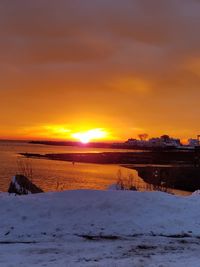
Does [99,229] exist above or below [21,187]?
below

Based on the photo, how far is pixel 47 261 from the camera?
7.69 metres

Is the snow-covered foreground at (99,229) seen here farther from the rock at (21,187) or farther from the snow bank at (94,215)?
the rock at (21,187)

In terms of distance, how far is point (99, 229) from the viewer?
33.9 feet

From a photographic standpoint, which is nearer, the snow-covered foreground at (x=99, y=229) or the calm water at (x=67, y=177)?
the snow-covered foreground at (x=99, y=229)

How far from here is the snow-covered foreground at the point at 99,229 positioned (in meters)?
8.00

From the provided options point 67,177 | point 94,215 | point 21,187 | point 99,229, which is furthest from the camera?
point 67,177

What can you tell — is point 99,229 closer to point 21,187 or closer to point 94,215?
point 94,215

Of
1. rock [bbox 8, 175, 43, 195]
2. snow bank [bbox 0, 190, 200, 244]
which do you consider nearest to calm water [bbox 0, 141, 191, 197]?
rock [bbox 8, 175, 43, 195]

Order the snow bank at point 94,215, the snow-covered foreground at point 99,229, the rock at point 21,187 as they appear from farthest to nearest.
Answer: the rock at point 21,187
the snow bank at point 94,215
the snow-covered foreground at point 99,229

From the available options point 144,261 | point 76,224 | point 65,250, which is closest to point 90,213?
point 76,224

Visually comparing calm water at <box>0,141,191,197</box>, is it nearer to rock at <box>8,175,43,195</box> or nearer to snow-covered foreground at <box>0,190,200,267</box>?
rock at <box>8,175,43,195</box>

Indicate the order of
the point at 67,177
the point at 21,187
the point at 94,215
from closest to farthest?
the point at 94,215, the point at 21,187, the point at 67,177

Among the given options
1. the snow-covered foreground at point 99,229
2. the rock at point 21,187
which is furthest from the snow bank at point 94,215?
the rock at point 21,187

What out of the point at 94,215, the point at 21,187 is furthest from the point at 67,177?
the point at 94,215
